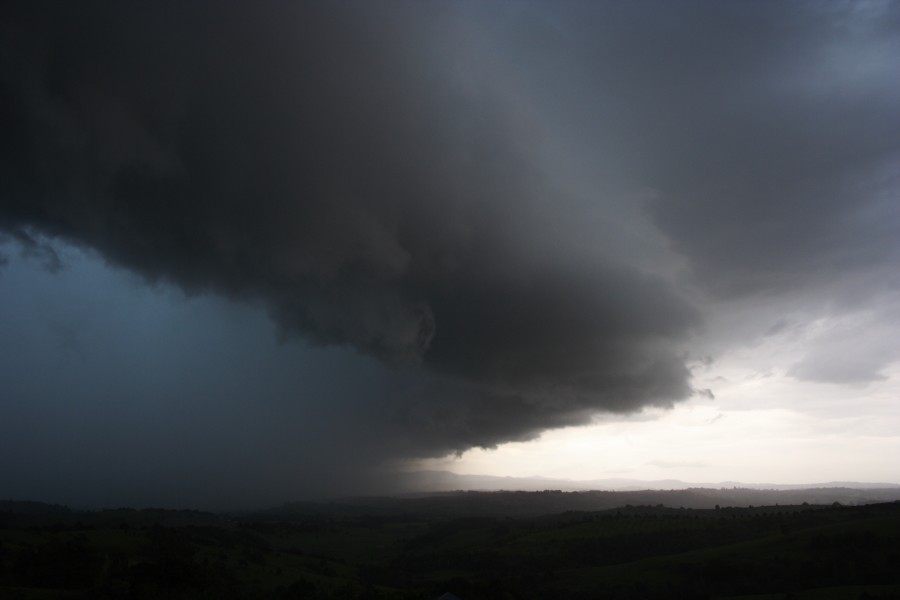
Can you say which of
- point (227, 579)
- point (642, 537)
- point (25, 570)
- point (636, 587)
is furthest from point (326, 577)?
point (642, 537)

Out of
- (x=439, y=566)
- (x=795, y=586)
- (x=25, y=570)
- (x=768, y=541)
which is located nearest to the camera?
(x=25, y=570)

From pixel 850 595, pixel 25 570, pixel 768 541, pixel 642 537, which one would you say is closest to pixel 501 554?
pixel 642 537

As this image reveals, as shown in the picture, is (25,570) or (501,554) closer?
(25,570)

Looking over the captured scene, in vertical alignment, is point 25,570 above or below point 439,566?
above

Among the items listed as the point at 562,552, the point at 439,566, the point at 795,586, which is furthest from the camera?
the point at 439,566

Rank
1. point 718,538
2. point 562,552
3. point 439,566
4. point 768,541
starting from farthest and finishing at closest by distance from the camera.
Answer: point 439,566, point 562,552, point 718,538, point 768,541

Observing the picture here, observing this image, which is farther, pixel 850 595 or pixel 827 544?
pixel 827 544

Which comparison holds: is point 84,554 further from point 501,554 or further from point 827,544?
point 827,544

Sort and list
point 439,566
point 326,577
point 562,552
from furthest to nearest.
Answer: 1. point 439,566
2. point 562,552
3. point 326,577

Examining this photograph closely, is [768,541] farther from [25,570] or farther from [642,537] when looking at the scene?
[25,570]
